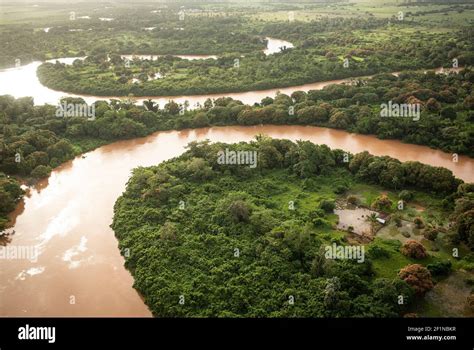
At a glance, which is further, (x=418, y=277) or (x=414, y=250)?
(x=414, y=250)

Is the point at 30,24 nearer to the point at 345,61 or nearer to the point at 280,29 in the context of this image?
the point at 280,29

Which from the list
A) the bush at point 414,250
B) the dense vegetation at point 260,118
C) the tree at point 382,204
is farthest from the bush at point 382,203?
the dense vegetation at point 260,118

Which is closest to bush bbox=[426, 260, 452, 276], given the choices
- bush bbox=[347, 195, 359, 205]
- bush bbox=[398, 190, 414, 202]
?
bush bbox=[398, 190, 414, 202]

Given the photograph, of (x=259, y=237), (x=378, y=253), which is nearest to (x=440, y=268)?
(x=378, y=253)

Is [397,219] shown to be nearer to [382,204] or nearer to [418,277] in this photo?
[382,204]

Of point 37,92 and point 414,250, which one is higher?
point 37,92

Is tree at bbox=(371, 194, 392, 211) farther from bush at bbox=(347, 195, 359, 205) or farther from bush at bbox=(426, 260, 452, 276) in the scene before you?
bush at bbox=(426, 260, 452, 276)
